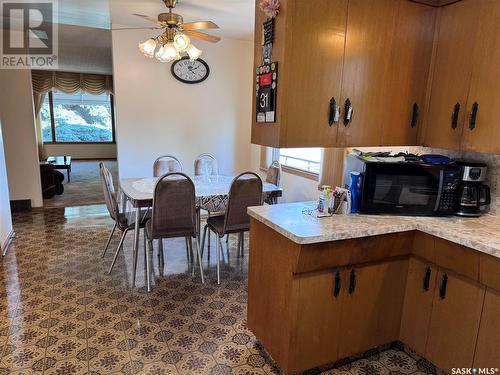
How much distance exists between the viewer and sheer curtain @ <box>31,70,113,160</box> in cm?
865

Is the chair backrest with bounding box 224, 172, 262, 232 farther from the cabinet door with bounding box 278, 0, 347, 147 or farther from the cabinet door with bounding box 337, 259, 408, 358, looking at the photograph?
the cabinet door with bounding box 337, 259, 408, 358

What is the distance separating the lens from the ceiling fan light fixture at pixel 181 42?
8.98ft

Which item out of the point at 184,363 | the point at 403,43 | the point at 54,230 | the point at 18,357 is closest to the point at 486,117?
the point at 403,43

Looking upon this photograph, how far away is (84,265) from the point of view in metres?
3.21

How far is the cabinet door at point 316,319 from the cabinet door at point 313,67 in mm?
716

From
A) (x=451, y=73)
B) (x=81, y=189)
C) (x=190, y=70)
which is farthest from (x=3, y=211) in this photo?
(x=451, y=73)

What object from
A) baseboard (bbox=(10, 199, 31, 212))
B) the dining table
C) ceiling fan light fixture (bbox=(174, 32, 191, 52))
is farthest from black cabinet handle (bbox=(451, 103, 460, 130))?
baseboard (bbox=(10, 199, 31, 212))

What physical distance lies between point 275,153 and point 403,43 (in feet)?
9.03

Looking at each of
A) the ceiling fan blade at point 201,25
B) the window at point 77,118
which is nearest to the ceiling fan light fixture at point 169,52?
the ceiling fan blade at point 201,25

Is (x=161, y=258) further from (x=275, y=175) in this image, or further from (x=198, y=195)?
(x=275, y=175)

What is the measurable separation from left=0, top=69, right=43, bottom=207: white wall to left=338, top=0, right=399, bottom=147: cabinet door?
4622mm

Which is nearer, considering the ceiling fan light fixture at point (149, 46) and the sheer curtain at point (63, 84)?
the ceiling fan light fixture at point (149, 46)

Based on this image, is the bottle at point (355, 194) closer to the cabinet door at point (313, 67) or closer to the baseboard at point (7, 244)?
the cabinet door at point (313, 67)

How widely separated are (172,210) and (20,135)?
135 inches
